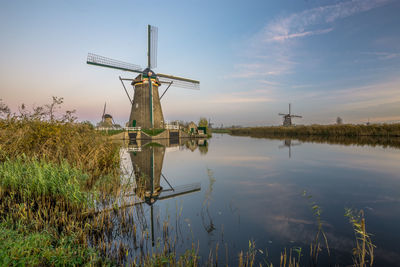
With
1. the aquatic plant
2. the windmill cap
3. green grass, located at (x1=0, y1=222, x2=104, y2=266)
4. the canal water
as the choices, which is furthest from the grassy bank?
green grass, located at (x1=0, y1=222, x2=104, y2=266)

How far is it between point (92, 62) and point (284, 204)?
26657 mm

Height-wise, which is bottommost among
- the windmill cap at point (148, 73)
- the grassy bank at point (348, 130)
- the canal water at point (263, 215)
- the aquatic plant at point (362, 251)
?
the canal water at point (263, 215)

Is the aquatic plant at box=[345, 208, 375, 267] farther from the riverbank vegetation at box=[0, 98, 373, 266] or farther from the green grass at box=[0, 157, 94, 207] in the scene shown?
the green grass at box=[0, 157, 94, 207]

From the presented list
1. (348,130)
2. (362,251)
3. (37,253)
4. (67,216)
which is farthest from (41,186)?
(348,130)

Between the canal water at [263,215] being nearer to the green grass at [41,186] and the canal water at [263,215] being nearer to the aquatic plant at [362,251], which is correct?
the aquatic plant at [362,251]

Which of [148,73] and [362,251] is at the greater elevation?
[148,73]

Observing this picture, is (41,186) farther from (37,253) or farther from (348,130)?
(348,130)

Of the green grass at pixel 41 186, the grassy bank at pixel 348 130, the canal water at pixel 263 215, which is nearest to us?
the canal water at pixel 263 215

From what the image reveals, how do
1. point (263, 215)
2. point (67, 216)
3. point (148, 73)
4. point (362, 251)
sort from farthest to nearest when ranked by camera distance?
point (148, 73), point (263, 215), point (67, 216), point (362, 251)

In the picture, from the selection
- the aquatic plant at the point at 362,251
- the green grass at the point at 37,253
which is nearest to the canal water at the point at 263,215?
the aquatic plant at the point at 362,251

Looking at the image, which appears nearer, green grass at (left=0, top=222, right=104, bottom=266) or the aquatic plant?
green grass at (left=0, top=222, right=104, bottom=266)

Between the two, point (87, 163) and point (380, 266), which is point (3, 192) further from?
point (380, 266)

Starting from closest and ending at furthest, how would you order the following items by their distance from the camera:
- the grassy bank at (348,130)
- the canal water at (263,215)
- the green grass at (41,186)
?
the canal water at (263,215) → the green grass at (41,186) → the grassy bank at (348,130)

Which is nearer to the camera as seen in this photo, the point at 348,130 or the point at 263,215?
the point at 263,215
